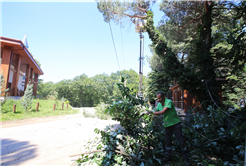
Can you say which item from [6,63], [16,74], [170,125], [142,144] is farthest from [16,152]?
[16,74]

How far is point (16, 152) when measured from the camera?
3805 mm

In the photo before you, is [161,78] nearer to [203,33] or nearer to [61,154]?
[203,33]

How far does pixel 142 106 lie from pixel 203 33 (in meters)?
6.30

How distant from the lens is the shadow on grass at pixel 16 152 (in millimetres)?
3283

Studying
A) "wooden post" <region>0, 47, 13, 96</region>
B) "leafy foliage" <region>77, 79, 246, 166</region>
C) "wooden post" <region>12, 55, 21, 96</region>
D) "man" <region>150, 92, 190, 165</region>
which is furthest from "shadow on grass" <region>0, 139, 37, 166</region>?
"wooden post" <region>12, 55, 21, 96</region>

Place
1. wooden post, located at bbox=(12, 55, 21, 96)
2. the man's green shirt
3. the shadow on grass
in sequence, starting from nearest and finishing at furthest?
the man's green shirt, the shadow on grass, wooden post, located at bbox=(12, 55, 21, 96)

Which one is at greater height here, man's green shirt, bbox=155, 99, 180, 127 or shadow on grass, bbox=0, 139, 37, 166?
man's green shirt, bbox=155, 99, 180, 127

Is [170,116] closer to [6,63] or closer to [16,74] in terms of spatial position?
[6,63]

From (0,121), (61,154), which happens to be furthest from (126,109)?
(0,121)

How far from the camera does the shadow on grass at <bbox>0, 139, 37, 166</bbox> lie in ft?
10.8

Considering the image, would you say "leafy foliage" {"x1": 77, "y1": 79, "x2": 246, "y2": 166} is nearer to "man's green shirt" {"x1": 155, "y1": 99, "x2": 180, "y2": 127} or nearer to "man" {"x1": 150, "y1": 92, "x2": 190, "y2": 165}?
"man" {"x1": 150, "y1": 92, "x2": 190, "y2": 165}

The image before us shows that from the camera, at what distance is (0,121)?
8.06 meters

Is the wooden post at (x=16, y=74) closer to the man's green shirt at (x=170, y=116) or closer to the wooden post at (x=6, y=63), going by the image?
the wooden post at (x=6, y=63)

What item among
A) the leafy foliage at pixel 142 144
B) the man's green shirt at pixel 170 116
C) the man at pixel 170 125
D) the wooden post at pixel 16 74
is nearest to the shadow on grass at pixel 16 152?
the leafy foliage at pixel 142 144
